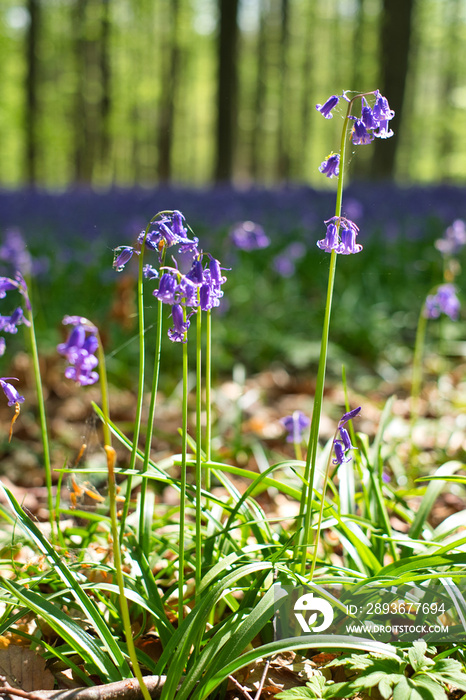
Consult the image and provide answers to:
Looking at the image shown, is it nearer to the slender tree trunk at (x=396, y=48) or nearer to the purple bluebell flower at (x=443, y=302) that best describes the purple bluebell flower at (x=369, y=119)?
the purple bluebell flower at (x=443, y=302)

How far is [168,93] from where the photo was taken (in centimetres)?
2167

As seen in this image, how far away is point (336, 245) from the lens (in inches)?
51.6

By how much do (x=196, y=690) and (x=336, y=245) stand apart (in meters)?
0.98

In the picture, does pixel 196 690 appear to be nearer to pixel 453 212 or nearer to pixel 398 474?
pixel 398 474

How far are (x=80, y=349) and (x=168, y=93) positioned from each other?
22425mm

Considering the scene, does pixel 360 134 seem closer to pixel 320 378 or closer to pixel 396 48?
pixel 320 378

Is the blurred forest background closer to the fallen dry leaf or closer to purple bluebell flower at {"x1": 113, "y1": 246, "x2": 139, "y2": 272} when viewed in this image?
purple bluebell flower at {"x1": 113, "y1": 246, "x2": 139, "y2": 272}

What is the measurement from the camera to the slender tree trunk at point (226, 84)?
513 inches

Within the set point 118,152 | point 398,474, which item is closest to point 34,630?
point 398,474

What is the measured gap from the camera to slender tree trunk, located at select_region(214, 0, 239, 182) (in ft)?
42.8

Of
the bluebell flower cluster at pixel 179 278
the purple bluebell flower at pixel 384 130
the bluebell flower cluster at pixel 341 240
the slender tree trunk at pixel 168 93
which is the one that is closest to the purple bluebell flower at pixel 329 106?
the purple bluebell flower at pixel 384 130

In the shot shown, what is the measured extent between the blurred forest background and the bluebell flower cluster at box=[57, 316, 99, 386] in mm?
10148

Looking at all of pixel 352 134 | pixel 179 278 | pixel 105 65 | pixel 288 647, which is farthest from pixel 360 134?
pixel 105 65

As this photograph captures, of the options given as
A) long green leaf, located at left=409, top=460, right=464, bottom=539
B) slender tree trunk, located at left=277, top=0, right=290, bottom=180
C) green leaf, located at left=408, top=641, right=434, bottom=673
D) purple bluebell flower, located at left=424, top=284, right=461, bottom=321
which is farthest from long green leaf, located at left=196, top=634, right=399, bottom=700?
slender tree trunk, located at left=277, top=0, right=290, bottom=180
